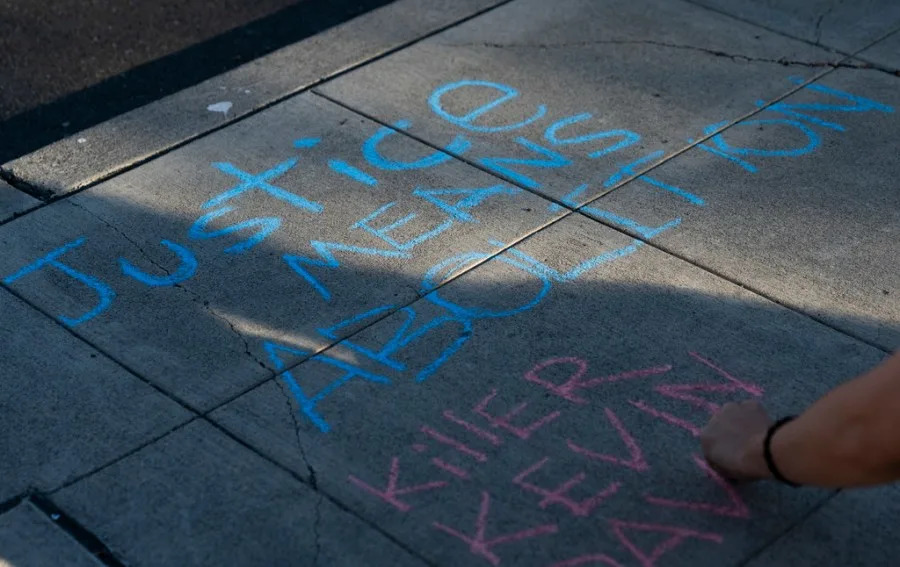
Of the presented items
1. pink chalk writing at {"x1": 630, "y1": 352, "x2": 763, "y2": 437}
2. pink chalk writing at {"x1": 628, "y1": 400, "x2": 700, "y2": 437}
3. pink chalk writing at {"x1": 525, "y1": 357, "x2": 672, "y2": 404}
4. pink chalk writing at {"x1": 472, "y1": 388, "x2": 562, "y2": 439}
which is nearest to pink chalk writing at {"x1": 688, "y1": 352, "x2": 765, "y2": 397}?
pink chalk writing at {"x1": 630, "y1": 352, "x2": 763, "y2": 437}

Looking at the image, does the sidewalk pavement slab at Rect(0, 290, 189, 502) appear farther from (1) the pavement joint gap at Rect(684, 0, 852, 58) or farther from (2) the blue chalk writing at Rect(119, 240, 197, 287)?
(1) the pavement joint gap at Rect(684, 0, 852, 58)

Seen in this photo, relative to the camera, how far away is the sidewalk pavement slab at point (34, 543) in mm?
3270

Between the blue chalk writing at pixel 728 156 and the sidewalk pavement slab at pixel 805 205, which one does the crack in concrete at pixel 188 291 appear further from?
the blue chalk writing at pixel 728 156

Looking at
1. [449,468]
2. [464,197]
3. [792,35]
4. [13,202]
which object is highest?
[792,35]

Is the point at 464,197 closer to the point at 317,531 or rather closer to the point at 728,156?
the point at 728,156

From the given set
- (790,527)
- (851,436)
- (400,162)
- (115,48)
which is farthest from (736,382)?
(115,48)

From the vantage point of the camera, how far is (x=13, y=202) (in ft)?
16.1

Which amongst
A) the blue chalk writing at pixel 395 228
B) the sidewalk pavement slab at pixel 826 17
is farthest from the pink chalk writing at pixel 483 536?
the sidewalk pavement slab at pixel 826 17

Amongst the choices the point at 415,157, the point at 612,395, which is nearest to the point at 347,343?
the point at 612,395

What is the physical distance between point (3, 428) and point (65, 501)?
422 millimetres

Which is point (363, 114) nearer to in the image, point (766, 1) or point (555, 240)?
point (555, 240)

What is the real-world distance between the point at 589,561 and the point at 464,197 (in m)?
1.94

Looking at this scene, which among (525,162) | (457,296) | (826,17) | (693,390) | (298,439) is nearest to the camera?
(298,439)

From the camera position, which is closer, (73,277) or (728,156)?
(73,277)
